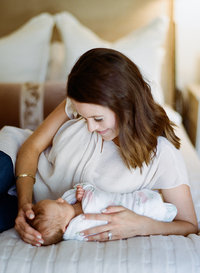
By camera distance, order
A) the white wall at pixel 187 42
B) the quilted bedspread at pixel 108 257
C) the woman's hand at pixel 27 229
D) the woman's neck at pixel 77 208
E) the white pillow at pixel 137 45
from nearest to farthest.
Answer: the quilted bedspread at pixel 108 257 < the woman's hand at pixel 27 229 < the woman's neck at pixel 77 208 < the white pillow at pixel 137 45 < the white wall at pixel 187 42

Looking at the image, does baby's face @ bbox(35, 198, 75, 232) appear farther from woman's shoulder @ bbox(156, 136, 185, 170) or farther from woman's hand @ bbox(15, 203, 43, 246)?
woman's shoulder @ bbox(156, 136, 185, 170)

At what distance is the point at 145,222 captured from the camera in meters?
1.19

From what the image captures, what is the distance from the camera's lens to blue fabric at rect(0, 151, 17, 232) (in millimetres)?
1307

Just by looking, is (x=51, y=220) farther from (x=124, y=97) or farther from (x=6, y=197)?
(x=124, y=97)

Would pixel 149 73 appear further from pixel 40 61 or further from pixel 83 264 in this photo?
pixel 83 264

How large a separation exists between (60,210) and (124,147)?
1.09 feet

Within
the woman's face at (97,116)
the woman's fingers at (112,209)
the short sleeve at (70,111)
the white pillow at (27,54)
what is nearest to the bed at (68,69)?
the white pillow at (27,54)

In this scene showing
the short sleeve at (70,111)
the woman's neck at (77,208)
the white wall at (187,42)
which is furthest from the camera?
the white wall at (187,42)

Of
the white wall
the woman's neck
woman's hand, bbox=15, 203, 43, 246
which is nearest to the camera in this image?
woman's hand, bbox=15, 203, 43, 246

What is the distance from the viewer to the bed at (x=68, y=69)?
1045 mm

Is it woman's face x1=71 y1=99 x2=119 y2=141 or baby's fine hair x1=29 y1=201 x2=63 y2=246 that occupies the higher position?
→ woman's face x1=71 y1=99 x2=119 y2=141

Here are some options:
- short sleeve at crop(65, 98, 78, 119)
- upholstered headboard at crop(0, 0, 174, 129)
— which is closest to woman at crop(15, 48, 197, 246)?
short sleeve at crop(65, 98, 78, 119)

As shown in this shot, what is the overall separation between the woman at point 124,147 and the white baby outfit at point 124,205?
26 millimetres

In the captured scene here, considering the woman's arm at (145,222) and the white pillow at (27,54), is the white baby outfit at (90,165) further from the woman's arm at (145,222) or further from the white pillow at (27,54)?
the white pillow at (27,54)
